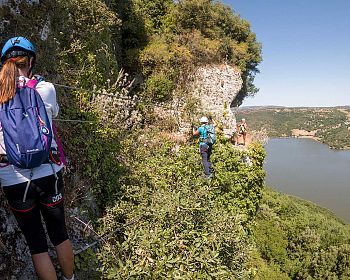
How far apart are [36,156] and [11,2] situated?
5021 mm

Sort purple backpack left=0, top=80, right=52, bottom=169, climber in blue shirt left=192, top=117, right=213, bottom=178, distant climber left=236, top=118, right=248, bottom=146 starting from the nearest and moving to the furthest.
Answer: purple backpack left=0, top=80, right=52, bottom=169 < climber in blue shirt left=192, top=117, right=213, bottom=178 < distant climber left=236, top=118, right=248, bottom=146

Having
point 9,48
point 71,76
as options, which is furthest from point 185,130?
point 9,48

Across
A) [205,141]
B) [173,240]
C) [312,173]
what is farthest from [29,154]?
[312,173]

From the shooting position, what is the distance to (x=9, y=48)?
92.5 inches

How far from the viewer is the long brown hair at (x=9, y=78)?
7.24ft

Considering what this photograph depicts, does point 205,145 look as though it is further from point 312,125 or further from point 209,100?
point 312,125

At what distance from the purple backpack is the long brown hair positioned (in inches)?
1.5

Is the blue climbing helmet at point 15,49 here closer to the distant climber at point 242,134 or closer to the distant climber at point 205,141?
the distant climber at point 205,141

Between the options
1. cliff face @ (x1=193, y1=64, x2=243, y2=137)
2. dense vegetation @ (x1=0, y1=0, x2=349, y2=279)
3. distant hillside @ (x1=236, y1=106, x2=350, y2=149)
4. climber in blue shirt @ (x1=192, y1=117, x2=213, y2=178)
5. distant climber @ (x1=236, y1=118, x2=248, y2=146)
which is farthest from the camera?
distant hillside @ (x1=236, y1=106, x2=350, y2=149)

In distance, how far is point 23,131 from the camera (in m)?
2.19

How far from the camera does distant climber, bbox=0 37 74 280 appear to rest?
86.8 inches

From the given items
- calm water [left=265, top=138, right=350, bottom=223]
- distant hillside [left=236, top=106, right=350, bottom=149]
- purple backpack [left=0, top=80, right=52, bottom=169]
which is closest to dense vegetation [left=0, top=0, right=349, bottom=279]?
purple backpack [left=0, top=80, right=52, bottom=169]

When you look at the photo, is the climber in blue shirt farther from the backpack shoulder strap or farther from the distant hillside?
the distant hillside

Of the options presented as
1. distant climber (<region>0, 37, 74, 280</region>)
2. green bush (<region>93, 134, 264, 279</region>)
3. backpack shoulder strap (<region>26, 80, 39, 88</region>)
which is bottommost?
green bush (<region>93, 134, 264, 279</region>)
